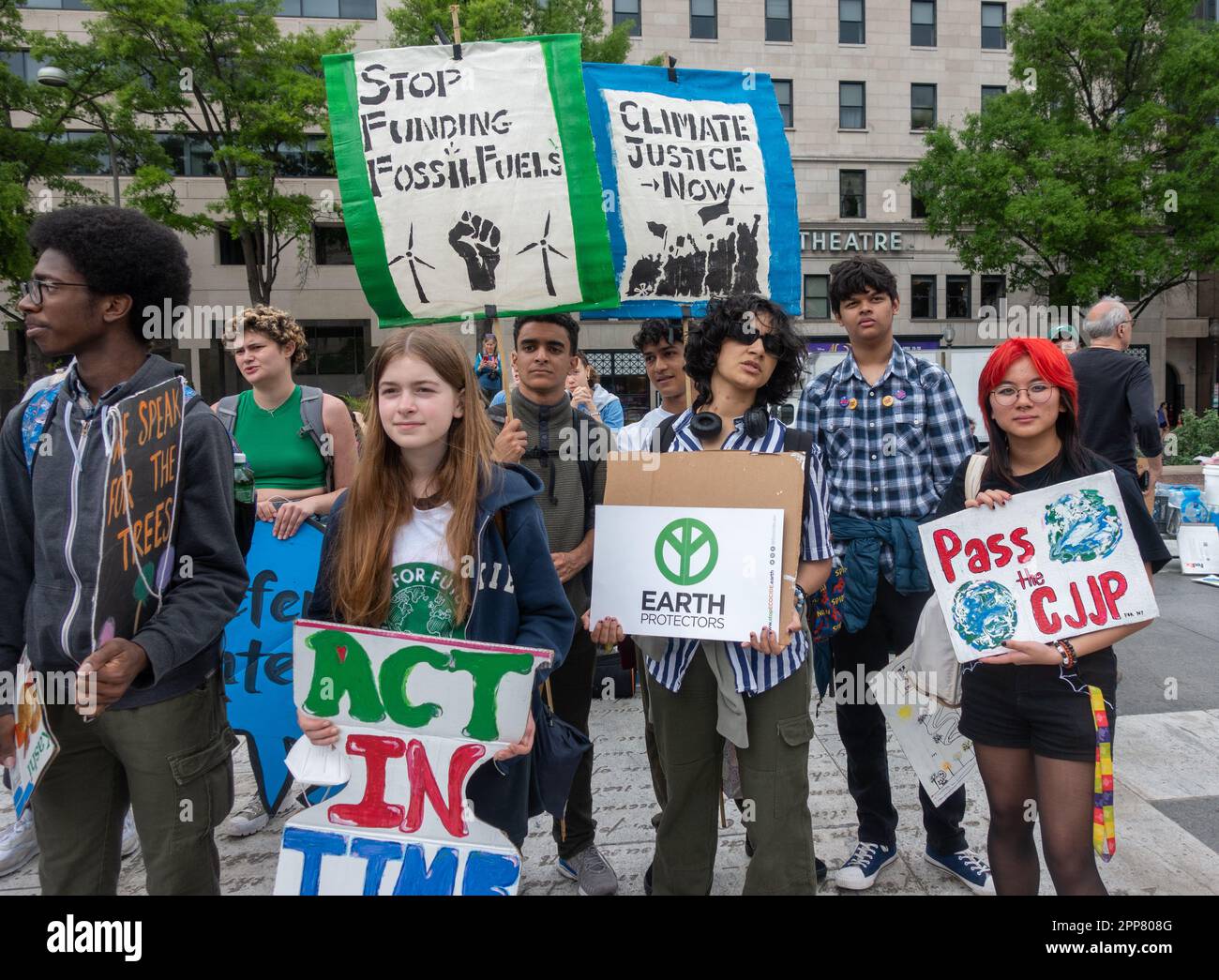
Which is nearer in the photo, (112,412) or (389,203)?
(112,412)

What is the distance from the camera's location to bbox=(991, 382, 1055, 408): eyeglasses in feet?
7.77

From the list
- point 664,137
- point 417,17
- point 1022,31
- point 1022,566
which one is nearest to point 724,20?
point 1022,31

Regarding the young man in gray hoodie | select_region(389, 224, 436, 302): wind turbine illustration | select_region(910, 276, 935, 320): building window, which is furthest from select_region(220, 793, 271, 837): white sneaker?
select_region(910, 276, 935, 320): building window

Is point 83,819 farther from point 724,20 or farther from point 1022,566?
point 724,20

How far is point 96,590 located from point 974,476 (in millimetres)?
2513

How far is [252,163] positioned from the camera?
20547mm

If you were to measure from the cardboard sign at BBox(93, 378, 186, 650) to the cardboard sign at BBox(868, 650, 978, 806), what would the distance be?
8.13ft

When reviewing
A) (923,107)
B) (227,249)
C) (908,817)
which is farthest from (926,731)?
(923,107)

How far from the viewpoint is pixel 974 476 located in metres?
2.57

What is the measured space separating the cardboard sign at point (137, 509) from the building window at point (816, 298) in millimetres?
28407

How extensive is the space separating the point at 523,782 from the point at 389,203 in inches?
88.8

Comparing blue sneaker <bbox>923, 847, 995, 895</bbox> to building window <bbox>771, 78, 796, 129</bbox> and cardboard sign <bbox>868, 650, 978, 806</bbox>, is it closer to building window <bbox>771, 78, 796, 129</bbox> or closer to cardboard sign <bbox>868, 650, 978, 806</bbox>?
cardboard sign <bbox>868, 650, 978, 806</bbox>

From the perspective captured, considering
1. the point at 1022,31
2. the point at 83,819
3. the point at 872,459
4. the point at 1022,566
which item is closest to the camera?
the point at 83,819

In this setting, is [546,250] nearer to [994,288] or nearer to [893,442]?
[893,442]
